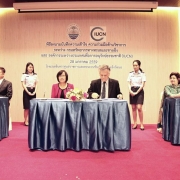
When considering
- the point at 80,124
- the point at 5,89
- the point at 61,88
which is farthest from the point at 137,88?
the point at 5,89

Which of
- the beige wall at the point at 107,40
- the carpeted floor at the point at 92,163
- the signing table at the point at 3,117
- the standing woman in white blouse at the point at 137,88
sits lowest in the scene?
the carpeted floor at the point at 92,163

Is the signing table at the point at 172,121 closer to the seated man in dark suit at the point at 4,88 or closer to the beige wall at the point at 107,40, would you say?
the beige wall at the point at 107,40

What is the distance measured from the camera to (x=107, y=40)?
6676 millimetres

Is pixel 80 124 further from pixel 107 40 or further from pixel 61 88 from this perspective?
pixel 107 40

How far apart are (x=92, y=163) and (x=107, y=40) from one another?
427cm

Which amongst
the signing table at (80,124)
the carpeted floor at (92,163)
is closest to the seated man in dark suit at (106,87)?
the signing table at (80,124)

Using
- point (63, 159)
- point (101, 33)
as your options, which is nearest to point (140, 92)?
point (101, 33)

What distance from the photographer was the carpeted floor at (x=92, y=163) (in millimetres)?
2609

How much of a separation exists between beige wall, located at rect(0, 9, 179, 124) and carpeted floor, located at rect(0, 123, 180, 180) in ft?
9.43

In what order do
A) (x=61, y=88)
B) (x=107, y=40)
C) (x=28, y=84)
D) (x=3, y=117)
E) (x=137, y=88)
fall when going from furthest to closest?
1. (x=107, y=40)
2. (x=28, y=84)
3. (x=137, y=88)
4. (x=3, y=117)
5. (x=61, y=88)

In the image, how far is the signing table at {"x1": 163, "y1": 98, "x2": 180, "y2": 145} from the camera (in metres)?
4.02

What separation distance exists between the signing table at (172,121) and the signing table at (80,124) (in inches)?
35.9

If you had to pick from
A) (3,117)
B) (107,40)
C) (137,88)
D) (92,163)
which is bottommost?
(92,163)

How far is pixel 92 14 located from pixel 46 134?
4.10 m
